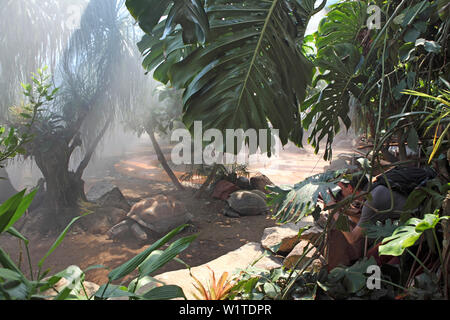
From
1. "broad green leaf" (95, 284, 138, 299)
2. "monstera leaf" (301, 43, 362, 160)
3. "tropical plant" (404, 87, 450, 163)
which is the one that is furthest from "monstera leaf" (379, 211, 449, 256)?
"monstera leaf" (301, 43, 362, 160)

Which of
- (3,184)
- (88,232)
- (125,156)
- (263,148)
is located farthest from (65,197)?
(125,156)

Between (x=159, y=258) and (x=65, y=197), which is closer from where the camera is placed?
(x=159, y=258)

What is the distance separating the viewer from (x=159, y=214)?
3439 millimetres

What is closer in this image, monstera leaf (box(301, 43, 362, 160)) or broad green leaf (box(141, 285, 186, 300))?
broad green leaf (box(141, 285, 186, 300))

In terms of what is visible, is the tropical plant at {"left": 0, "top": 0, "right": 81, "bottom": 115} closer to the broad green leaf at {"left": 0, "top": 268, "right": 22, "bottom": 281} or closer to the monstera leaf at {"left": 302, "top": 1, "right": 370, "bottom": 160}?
the monstera leaf at {"left": 302, "top": 1, "right": 370, "bottom": 160}

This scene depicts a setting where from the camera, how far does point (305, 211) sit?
0.87 m

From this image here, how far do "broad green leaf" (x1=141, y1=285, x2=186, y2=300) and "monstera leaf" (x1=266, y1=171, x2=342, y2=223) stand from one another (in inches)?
17.6

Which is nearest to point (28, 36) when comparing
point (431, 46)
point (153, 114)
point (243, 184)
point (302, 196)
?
point (153, 114)

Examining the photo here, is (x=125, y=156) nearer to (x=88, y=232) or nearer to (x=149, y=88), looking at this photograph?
(x=149, y=88)

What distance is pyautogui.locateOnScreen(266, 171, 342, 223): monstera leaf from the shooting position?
0.87 m

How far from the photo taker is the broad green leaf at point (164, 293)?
562 mm

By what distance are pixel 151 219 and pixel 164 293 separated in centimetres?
297

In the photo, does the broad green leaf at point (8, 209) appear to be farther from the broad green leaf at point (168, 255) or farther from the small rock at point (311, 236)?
the small rock at point (311, 236)

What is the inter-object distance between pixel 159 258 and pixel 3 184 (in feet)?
18.1
